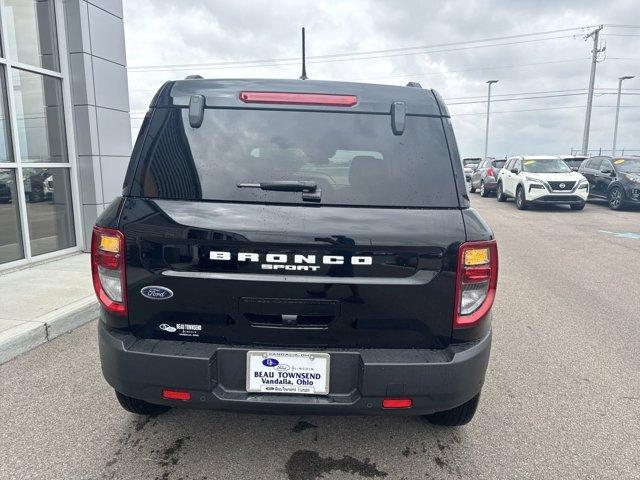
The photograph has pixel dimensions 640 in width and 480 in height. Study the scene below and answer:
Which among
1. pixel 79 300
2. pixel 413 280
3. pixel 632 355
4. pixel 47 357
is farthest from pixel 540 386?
pixel 79 300

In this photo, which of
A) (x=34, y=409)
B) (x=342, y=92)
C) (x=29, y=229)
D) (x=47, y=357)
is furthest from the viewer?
(x=29, y=229)

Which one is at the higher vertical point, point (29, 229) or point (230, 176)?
point (230, 176)

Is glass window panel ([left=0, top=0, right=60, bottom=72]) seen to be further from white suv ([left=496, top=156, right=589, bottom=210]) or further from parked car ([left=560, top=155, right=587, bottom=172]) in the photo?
parked car ([left=560, top=155, right=587, bottom=172])

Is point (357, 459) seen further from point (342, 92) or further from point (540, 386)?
point (342, 92)

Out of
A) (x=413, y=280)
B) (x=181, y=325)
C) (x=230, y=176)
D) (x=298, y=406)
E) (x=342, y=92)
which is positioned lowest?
(x=298, y=406)

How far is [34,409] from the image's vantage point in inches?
124

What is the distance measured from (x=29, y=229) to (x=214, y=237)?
5808 millimetres

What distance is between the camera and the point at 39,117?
23.0 feet

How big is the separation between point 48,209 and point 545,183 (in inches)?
550

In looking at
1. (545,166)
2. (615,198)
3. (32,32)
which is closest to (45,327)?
(32,32)

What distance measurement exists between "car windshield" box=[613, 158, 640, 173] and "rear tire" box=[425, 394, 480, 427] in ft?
54.0

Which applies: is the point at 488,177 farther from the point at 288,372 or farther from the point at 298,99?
the point at 288,372

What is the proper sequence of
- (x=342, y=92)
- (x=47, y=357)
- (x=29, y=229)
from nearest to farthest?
(x=342, y=92) → (x=47, y=357) → (x=29, y=229)

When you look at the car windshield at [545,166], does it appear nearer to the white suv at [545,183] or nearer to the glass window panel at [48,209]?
the white suv at [545,183]
